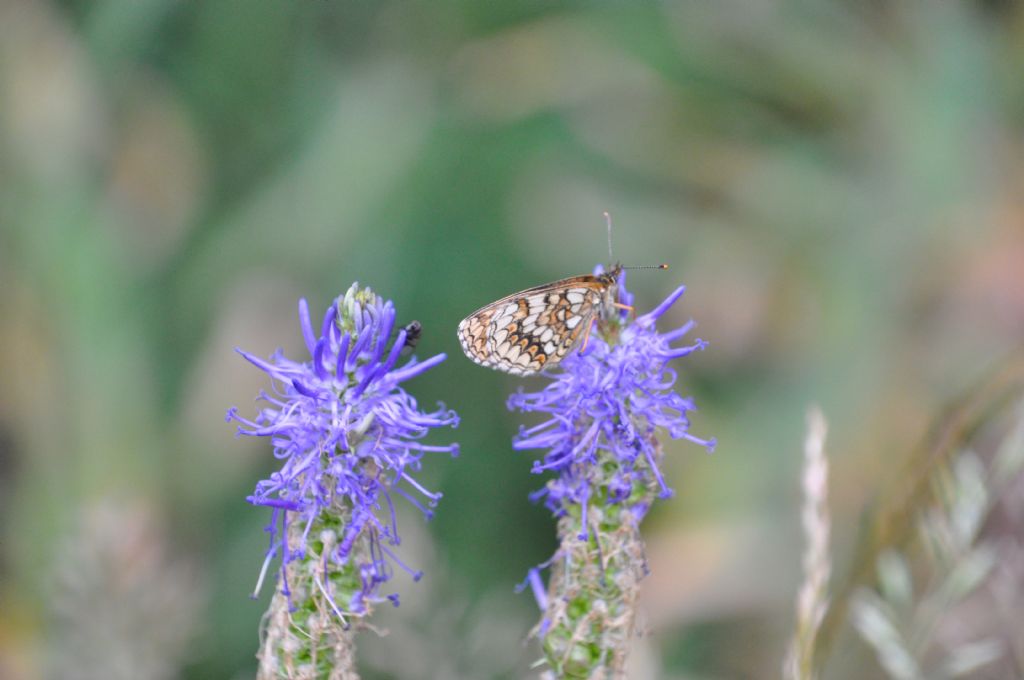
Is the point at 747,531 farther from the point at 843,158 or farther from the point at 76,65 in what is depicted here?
the point at 76,65

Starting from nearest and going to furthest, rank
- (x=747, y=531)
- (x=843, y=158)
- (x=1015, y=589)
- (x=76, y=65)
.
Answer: (x=1015, y=589)
(x=747, y=531)
(x=76, y=65)
(x=843, y=158)

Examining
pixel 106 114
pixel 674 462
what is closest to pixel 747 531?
pixel 674 462

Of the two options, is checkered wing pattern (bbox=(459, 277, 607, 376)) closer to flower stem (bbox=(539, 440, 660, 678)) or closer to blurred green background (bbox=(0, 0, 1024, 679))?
flower stem (bbox=(539, 440, 660, 678))

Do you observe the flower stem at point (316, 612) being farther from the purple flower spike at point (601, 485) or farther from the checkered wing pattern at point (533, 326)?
the checkered wing pattern at point (533, 326)

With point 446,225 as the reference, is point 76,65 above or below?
above

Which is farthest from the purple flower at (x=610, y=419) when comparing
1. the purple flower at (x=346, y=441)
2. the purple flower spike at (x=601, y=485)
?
the purple flower at (x=346, y=441)

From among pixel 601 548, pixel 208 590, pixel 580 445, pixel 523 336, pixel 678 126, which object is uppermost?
pixel 678 126

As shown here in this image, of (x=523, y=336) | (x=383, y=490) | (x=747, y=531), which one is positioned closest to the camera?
(x=383, y=490)
